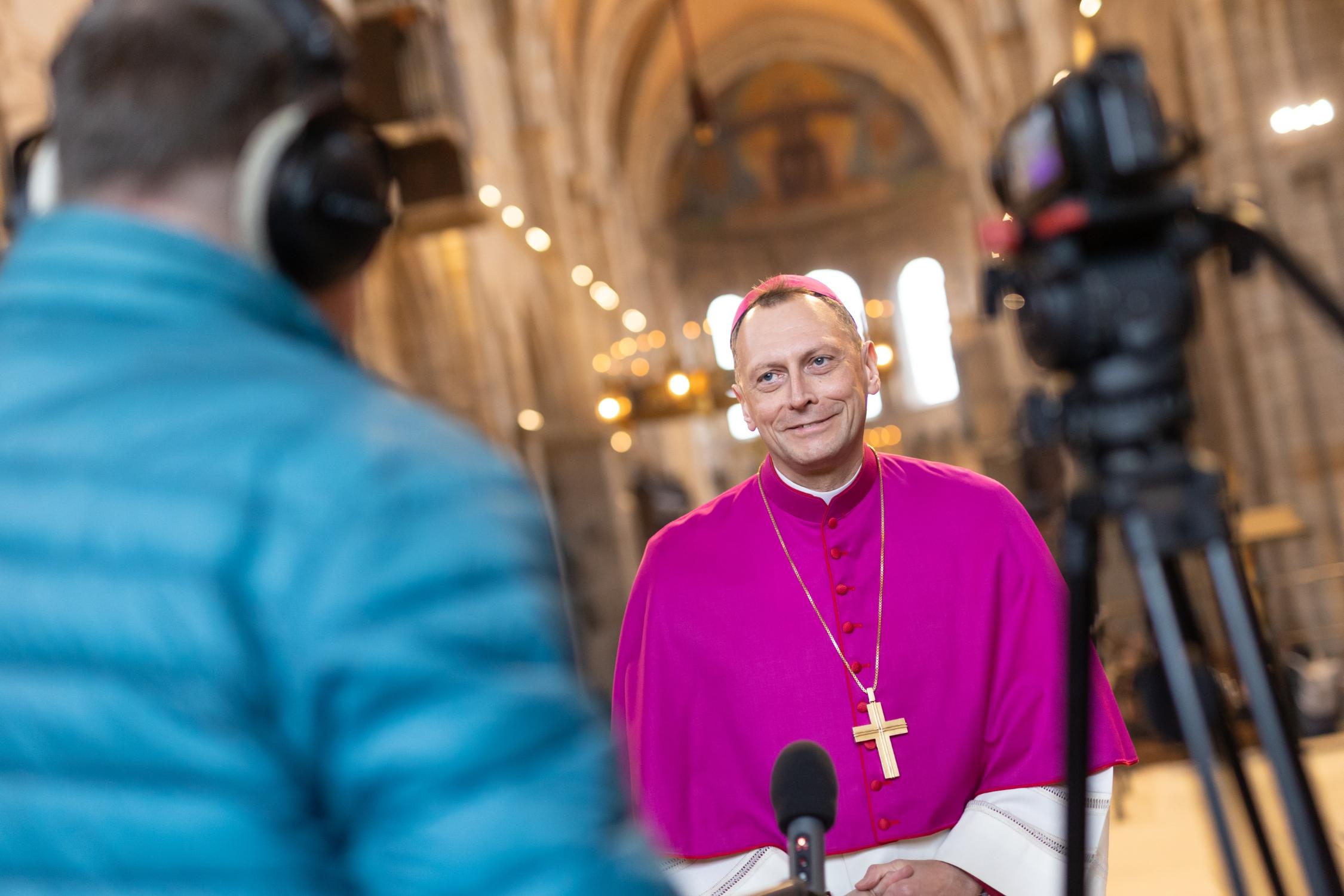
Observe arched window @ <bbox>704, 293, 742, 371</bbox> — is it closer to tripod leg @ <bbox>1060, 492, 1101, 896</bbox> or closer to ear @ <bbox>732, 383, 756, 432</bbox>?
ear @ <bbox>732, 383, 756, 432</bbox>

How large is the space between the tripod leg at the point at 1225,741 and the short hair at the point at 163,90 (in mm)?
1066

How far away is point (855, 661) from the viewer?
2676mm

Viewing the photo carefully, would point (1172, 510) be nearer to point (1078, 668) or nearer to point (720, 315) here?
point (1078, 668)

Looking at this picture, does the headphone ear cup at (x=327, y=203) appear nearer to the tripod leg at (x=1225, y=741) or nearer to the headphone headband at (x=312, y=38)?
the headphone headband at (x=312, y=38)

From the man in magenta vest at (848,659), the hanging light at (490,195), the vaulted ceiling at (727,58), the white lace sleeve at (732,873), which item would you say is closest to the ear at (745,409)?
the man in magenta vest at (848,659)

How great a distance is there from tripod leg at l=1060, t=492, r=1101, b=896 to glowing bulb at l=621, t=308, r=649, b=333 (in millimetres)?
24496

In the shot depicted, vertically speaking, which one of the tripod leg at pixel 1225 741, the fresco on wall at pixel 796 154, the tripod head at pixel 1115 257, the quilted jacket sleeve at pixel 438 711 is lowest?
the tripod leg at pixel 1225 741

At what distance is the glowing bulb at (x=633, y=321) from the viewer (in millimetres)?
25766

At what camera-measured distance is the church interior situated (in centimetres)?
891

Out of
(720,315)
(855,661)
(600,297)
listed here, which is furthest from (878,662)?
(720,315)

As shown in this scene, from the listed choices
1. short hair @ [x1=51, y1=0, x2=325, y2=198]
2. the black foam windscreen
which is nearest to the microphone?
the black foam windscreen

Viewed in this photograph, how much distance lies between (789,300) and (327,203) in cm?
181

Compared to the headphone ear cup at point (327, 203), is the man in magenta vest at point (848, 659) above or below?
below

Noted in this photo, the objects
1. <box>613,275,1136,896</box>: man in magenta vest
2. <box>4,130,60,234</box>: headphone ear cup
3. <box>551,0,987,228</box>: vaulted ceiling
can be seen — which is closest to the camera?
→ <box>4,130,60,234</box>: headphone ear cup
